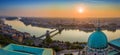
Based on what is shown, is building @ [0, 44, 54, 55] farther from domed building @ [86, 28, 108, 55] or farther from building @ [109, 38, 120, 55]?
building @ [109, 38, 120, 55]

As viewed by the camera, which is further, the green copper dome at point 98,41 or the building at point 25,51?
the building at point 25,51

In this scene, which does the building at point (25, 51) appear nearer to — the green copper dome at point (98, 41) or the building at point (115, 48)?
the green copper dome at point (98, 41)

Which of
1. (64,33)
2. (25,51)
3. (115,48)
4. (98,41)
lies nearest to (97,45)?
(98,41)

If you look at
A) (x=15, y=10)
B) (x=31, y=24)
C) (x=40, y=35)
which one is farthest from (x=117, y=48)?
(x=15, y=10)

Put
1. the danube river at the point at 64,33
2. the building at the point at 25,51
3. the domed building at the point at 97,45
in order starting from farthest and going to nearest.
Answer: the danube river at the point at 64,33 → the building at the point at 25,51 → the domed building at the point at 97,45

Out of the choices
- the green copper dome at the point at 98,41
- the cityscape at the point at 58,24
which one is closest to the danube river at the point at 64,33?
the cityscape at the point at 58,24

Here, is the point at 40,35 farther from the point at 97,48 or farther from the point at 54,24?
the point at 97,48

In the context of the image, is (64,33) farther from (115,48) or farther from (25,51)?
(115,48)

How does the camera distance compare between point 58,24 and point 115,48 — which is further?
point 58,24
